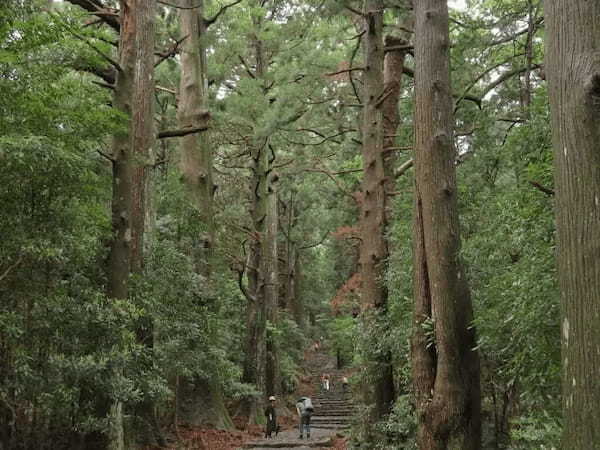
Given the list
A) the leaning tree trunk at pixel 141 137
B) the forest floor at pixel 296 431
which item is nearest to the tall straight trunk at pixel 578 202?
the leaning tree trunk at pixel 141 137

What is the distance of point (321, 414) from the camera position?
23.8 m

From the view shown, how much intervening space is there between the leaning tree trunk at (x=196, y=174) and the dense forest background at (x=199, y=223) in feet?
0.16

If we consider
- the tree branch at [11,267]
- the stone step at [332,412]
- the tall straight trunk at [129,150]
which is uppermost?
the tall straight trunk at [129,150]

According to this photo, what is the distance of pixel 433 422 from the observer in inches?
240

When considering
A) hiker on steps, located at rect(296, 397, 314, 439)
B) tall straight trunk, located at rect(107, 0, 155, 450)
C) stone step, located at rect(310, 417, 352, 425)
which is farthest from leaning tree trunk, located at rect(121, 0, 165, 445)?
stone step, located at rect(310, 417, 352, 425)

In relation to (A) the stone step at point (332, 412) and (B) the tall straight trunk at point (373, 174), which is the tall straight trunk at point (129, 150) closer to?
(B) the tall straight trunk at point (373, 174)

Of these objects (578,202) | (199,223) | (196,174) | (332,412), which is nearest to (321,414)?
(332,412)

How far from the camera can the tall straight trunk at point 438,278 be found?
20.1 ft

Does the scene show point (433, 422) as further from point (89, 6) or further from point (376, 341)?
point (89, 6)

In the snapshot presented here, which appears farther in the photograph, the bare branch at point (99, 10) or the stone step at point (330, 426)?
the stone step at point (330, 426)

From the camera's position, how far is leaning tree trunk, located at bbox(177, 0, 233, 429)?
47.1 ft

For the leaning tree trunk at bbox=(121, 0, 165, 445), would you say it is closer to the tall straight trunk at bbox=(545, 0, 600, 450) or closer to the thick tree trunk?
the thick tree trunk

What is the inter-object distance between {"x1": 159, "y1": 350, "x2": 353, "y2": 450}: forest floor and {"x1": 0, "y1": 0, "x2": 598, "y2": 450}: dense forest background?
0.71 meters

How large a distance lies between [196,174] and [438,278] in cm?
931
